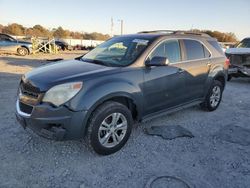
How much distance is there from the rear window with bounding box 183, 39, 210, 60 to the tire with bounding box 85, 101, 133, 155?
1.99 meters

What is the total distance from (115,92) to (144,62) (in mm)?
820

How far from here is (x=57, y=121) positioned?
336cm

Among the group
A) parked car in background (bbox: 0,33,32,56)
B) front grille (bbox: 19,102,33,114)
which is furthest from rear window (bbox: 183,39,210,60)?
parked car in background (bbox: 0,33,32,56)

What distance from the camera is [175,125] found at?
16.8 feet

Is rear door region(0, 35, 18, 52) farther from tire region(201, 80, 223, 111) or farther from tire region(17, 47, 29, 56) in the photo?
tire region(201, 80, 223, 111)

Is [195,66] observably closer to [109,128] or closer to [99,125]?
[109,128]

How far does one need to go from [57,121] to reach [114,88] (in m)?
0.92

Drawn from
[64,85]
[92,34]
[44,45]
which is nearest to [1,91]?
[64,85]

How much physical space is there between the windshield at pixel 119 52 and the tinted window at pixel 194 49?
3.40ft

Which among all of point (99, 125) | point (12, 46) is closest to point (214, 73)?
point (99, 125)

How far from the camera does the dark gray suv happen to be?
11.2 feet

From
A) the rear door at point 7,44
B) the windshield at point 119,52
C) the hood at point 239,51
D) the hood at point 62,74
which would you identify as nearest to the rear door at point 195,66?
the windshield at point 119,52

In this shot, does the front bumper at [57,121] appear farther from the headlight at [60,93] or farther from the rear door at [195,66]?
the rear door at [195,66]

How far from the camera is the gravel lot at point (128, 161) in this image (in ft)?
10.6
